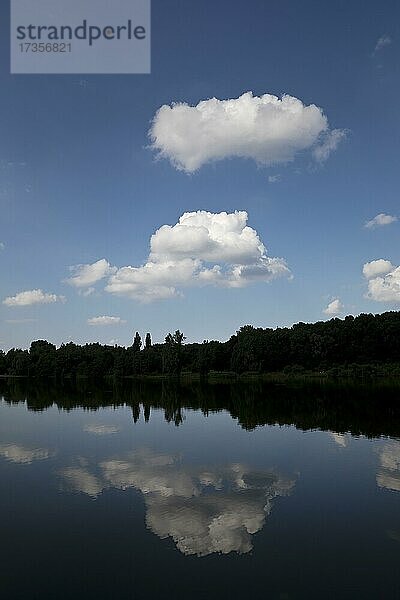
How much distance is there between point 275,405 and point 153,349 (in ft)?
344

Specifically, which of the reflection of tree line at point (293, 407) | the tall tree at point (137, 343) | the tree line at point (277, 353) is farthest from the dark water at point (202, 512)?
the tall tree at point (137, 343)

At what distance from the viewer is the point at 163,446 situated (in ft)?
113

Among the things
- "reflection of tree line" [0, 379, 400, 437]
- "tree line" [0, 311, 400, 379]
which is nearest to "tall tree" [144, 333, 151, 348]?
"tree line" [0, 311, 400, 379]

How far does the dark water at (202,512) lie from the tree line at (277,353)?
3230 inches

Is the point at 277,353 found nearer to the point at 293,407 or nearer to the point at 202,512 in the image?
the point at 293,407

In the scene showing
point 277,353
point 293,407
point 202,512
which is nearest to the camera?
point 202,512

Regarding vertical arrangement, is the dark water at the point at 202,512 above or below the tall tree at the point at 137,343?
below

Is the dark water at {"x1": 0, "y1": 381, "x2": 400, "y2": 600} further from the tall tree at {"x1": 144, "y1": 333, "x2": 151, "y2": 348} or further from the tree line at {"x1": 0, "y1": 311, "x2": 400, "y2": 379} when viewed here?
the tall tree at {"x1": 144, "y1": 333, "x2": 151, "y2": 348}

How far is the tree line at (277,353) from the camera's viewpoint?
Result: 12656 centimetres

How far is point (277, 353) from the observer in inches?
5354

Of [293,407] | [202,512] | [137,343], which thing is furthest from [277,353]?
[202,512]

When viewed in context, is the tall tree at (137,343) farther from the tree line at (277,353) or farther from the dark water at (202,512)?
the dark water at (202,512)

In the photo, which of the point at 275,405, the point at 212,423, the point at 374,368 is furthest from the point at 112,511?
the point at 374,368

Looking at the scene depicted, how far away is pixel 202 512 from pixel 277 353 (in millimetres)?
118489
